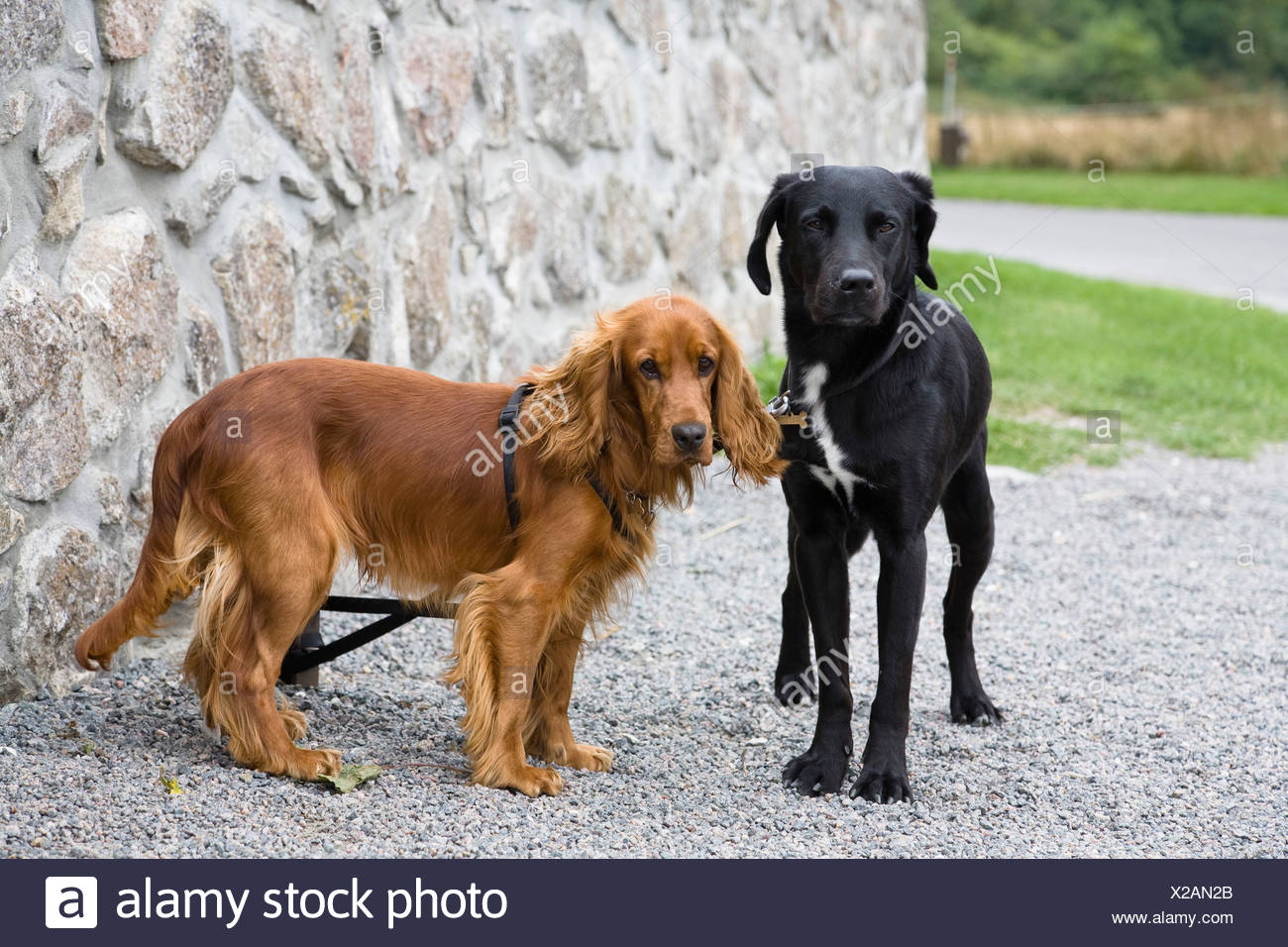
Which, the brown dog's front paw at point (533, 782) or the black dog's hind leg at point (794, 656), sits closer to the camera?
the brown dog's front paw at point (533, 782)

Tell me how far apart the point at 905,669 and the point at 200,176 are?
7.55 ft

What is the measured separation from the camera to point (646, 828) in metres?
3.03

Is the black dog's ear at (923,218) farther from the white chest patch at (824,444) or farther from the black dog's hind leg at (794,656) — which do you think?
the black dog's hind leg at (794,656)

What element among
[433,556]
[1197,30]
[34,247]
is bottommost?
[433,556]

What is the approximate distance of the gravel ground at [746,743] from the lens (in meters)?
2.91

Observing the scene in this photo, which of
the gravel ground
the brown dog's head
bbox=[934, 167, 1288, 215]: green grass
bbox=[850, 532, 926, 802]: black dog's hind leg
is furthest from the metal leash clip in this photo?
bbox=[934, 167, 1288, 215]: green grass

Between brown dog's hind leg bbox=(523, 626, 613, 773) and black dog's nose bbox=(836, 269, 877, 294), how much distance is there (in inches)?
43.2

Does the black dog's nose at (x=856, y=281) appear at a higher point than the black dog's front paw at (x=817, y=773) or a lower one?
higher

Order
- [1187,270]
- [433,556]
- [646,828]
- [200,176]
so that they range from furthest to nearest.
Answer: [1187,270] < [200,176] < [433,556] < [646,828]

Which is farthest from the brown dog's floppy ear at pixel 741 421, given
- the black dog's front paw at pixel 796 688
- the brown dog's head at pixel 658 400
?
the black dog's front paw at pixel 796 688

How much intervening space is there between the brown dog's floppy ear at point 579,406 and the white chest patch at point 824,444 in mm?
597

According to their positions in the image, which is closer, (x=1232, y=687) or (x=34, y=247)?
(x=34, y=247)
